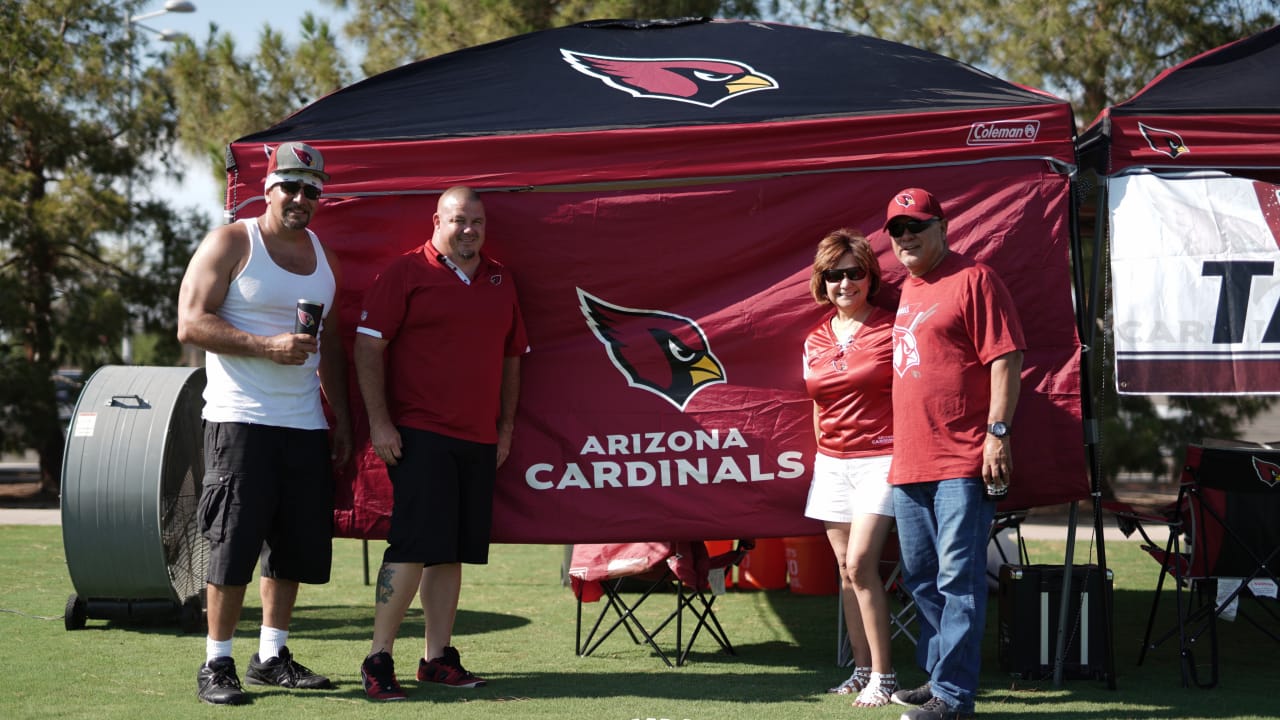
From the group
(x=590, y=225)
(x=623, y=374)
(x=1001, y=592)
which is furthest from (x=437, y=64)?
(x=1001, y=592)

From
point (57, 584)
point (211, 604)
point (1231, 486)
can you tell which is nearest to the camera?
point (211, 604)

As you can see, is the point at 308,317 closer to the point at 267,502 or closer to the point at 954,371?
the point at 267,502

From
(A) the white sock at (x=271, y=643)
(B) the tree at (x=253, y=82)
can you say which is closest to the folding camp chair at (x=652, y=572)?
(A) the white sock at (x=271, y=643)

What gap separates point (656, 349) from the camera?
4859 millimetres

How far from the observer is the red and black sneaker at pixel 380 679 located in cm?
434

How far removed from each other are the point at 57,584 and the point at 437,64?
427 cm

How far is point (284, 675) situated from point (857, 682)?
2199mm

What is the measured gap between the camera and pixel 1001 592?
5016mm

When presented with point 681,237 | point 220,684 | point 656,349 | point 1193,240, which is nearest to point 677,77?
point 681,237

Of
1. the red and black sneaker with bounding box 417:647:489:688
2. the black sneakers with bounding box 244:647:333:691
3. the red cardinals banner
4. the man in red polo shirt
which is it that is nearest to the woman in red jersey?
the red cardinals banner

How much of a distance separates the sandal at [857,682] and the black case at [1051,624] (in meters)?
0.72

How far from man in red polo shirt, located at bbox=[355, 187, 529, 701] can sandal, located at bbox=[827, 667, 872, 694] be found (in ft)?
4.83

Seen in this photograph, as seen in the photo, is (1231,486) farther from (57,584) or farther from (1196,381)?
(57,584)

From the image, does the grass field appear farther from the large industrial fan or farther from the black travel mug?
the black travel mug
